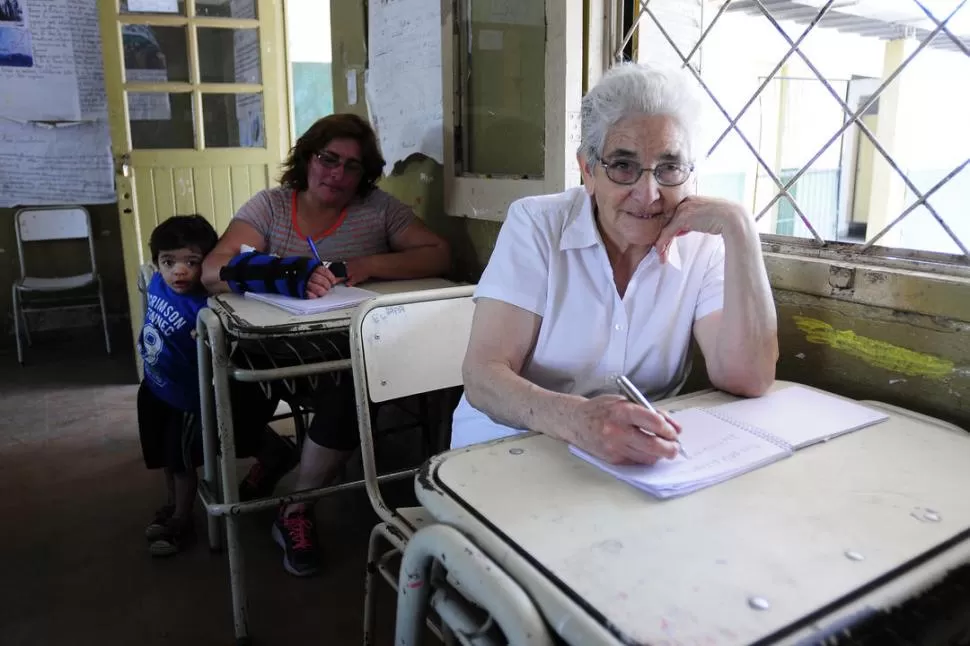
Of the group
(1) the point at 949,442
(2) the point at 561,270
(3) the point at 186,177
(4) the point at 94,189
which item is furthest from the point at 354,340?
(4) the point at 94,189

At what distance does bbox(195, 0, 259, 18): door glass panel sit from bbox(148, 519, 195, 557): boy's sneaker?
247 centimetres

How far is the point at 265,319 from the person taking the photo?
1.71 metres

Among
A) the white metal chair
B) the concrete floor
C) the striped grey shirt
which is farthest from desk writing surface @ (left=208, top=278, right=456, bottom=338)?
the white metal chair

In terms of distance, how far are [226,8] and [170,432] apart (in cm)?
242

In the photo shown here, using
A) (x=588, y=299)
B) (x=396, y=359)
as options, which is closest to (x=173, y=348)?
(x=396, y=359)

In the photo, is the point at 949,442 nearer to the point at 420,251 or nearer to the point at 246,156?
the point at 420,251

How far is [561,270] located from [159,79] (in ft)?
9.68

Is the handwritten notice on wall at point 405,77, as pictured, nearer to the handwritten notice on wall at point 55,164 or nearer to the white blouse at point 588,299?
the white blouse at point 588,299

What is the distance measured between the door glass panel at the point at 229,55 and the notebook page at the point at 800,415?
3.13 meters

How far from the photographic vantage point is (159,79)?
135 inches

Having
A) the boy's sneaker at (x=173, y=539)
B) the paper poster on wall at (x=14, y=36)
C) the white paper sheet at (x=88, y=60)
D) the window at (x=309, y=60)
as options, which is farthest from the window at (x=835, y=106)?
the paper poster on wall at (x=14, y=36)

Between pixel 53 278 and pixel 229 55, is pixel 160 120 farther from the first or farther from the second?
pixel 53 278

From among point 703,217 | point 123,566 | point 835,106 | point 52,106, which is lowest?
point 123,566

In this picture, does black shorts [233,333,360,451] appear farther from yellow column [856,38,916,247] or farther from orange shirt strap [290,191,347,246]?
yellow column [856,38,916,247]
